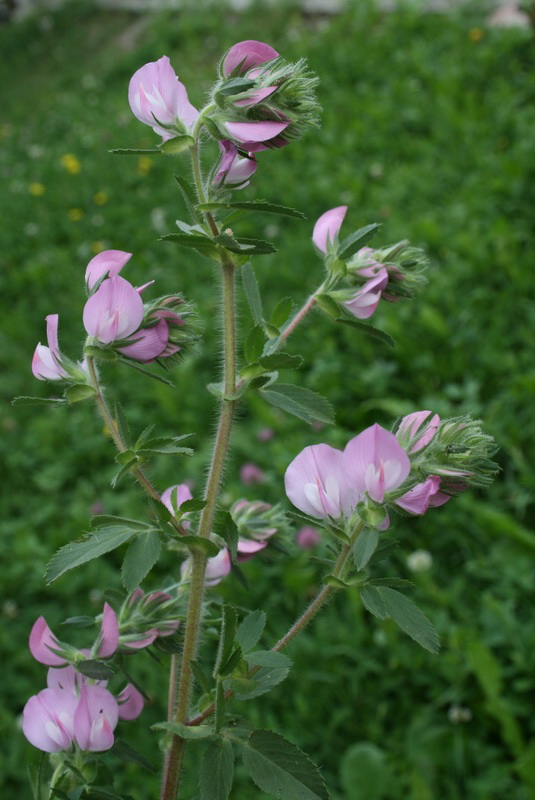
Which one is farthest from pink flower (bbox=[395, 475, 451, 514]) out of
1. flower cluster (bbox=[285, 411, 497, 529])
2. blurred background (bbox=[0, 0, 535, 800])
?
blurred background (bbox=[0, 0, 535, 800])

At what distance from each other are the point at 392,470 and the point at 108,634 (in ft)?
0.94

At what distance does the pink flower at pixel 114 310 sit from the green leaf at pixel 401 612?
0.29 m

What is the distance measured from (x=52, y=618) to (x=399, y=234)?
167 cm

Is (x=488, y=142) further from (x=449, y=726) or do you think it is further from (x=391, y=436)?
(x=391, y=436)

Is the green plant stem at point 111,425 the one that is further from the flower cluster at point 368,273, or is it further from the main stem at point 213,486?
the flower cluster at point 368,273

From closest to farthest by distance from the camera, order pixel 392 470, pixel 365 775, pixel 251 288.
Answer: pixel 392 470, pixel 251 288, pixel 365 775

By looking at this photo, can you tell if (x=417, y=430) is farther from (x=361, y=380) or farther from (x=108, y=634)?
(x=361, y=380)

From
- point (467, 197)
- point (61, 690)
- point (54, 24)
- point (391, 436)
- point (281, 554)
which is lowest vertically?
point (54, 24)

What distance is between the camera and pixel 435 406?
2.31 meters

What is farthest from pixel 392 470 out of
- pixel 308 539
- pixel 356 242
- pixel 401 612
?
pixel 308 539

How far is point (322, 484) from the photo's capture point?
0.69 metres

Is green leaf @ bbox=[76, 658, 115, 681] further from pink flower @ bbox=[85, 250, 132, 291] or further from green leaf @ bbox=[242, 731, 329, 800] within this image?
pink flower @ bbox=[85, 250, 132, 291]

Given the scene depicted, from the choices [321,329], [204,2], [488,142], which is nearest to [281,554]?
[321,329]

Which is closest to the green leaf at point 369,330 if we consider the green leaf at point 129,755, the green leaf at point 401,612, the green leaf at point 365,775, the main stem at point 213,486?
the main stem at point 213,486
